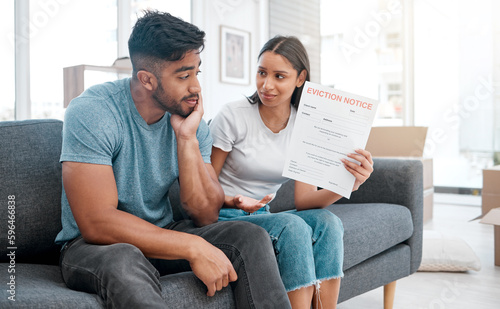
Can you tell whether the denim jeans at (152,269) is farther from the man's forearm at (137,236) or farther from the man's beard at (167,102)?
the man's beard at (167,102)

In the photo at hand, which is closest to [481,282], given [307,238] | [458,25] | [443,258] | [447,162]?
[443,258]

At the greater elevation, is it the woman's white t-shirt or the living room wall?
the living room wall

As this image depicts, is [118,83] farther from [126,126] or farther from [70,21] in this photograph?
[70,21]

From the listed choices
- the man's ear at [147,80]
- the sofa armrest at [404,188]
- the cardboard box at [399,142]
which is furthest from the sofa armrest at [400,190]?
the cardboard box at [399,142]

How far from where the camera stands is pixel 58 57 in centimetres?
369

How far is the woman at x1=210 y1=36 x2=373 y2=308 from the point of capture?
1.46m

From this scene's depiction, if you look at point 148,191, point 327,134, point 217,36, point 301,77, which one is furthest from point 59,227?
point 217,36

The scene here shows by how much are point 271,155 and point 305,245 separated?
0.42 m

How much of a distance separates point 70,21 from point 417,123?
3.68m

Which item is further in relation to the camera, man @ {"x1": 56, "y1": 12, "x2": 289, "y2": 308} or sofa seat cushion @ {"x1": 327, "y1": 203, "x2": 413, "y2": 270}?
sofa seat cushion @ {"x1": 327, "y1": 203, "x2": 413, "y2": 270}

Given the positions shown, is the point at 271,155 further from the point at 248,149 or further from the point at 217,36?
the point at 217,36

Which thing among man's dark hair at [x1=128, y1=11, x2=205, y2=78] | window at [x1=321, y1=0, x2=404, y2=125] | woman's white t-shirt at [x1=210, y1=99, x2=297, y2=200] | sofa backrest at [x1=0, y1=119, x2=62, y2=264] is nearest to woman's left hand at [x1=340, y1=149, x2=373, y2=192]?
woman's white t-shirt at [x1=210, y1=99, x2=297, y2=200]

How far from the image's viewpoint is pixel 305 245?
135 cm

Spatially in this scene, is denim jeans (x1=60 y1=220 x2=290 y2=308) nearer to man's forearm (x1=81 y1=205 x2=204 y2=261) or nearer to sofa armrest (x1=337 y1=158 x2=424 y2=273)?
man's forearm (x1=81 y1=205 x2=204 y2=261)
